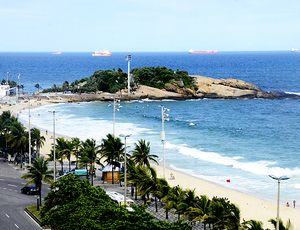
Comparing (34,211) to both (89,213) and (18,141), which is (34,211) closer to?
(89,213)

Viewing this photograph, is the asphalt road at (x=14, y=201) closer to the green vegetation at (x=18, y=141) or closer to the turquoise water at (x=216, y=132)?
the green vegetation at (x=18, y=141)

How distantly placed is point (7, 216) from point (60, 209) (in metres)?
10.2

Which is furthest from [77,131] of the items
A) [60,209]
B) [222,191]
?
[60,209]

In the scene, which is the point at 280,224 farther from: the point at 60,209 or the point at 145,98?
the point at 145,98

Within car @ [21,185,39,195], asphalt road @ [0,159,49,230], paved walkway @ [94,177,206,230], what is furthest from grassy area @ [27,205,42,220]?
paved walkway @ [94,177,206,230]

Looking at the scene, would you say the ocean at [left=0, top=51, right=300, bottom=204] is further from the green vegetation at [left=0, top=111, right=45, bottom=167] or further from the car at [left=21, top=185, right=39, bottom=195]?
the car at [left=21, top=185, right=39, bottom=195]

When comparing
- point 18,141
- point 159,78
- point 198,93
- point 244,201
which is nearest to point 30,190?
point 18,141

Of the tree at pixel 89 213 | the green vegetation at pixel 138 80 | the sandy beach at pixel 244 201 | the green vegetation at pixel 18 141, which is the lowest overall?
the sandy beach at pixel 244 201

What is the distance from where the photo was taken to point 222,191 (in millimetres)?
50969

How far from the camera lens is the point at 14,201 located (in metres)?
44.1

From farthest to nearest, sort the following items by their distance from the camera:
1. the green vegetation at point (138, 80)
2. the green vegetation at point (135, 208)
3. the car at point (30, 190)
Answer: the green vegetation at point (138, 80) → the car at point (30, 190) → the green vegetation at point (135, 208)

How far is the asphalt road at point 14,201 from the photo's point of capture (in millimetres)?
37406

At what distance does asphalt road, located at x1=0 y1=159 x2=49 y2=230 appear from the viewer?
1473 inches

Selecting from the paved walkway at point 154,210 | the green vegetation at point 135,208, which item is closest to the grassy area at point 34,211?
the green vegetation at point 135,208
